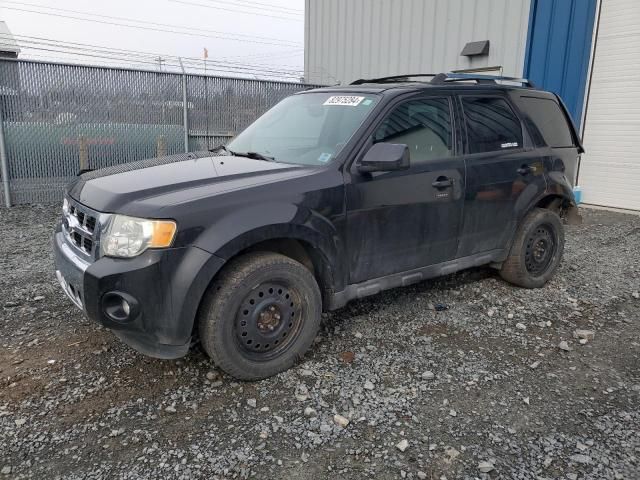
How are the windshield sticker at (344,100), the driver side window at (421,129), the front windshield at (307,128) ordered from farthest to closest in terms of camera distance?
the windshield sticker at (344,100)
the driver side window at (421,129)
the front windshield at (307,128)

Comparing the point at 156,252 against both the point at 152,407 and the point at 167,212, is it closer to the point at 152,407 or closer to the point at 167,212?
the point at 167,212

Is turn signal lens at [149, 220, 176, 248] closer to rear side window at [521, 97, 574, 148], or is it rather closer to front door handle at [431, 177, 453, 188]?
front door handle at [431, 177, 453, 188]

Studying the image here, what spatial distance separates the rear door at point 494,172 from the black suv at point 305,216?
1cm

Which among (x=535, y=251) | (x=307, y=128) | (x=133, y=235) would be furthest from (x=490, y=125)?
(x=133, y=235)

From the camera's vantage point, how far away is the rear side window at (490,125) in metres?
4.16

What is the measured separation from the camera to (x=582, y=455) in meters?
2.54

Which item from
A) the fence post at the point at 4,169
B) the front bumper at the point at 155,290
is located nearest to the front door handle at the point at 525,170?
the front bumper at the point at 155,290

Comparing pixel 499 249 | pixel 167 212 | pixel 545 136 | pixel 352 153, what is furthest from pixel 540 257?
pixel 167 212

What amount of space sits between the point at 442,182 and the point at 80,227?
254cm

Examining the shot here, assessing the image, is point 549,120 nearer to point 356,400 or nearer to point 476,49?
point 356,400

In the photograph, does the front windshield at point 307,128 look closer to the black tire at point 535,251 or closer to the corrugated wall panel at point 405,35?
the black tire at point 535,251

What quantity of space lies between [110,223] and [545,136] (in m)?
3.94

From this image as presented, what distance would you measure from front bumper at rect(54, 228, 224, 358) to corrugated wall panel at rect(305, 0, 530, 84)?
853cm

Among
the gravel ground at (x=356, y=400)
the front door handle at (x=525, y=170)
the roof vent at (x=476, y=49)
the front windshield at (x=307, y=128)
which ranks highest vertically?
the roof vent at (x=476, y=49)
